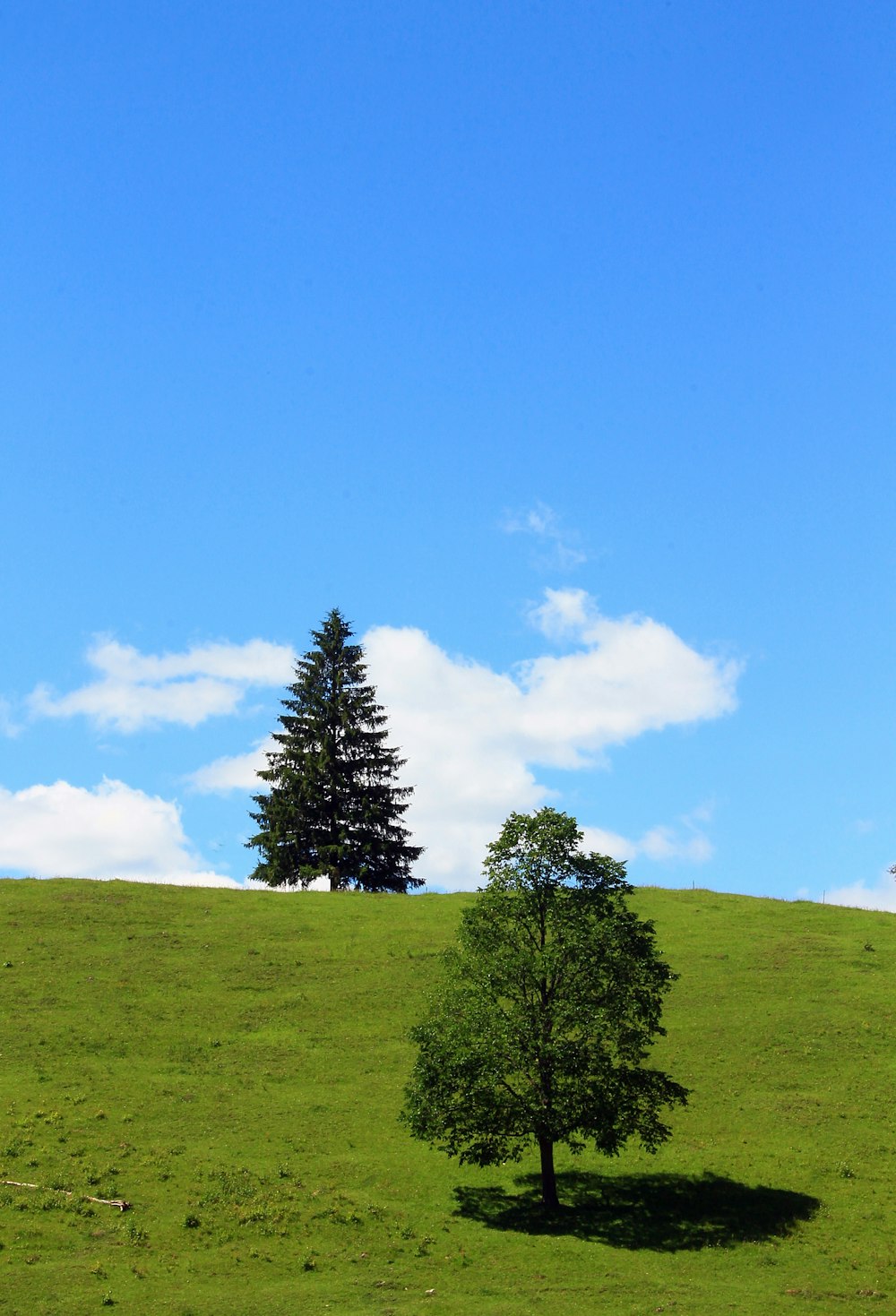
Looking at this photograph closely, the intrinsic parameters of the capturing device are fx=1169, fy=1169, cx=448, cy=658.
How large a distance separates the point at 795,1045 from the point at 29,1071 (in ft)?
108

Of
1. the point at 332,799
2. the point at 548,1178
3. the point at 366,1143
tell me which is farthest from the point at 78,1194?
the point at 332,799

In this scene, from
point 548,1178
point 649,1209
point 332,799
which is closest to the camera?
point 649,1209

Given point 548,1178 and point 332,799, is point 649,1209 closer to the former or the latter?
point 548,1178

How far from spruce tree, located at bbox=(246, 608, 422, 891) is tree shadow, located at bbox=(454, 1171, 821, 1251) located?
4324 cm

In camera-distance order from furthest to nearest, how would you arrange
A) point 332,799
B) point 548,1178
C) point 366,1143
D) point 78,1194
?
point 332,799 → point 366,1143 → point 548,1178 → point 78,1194

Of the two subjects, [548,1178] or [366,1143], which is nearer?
[548,1178]

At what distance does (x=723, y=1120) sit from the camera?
45375 millimetres

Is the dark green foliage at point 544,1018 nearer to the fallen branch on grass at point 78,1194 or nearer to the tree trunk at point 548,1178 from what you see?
the tree trunk at point 548,1178

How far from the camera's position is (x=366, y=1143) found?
43.4 meters

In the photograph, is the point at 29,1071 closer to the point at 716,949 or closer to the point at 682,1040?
the point at 682,1040

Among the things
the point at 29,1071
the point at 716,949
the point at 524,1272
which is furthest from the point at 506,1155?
the point at 716,949

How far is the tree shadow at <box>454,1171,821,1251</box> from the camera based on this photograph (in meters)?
37.0

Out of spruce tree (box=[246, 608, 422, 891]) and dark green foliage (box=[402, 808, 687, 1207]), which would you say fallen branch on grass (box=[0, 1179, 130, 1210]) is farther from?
spruce tree (box=[246, 608, 422, 891])

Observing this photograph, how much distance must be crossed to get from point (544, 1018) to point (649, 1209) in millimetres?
7194
